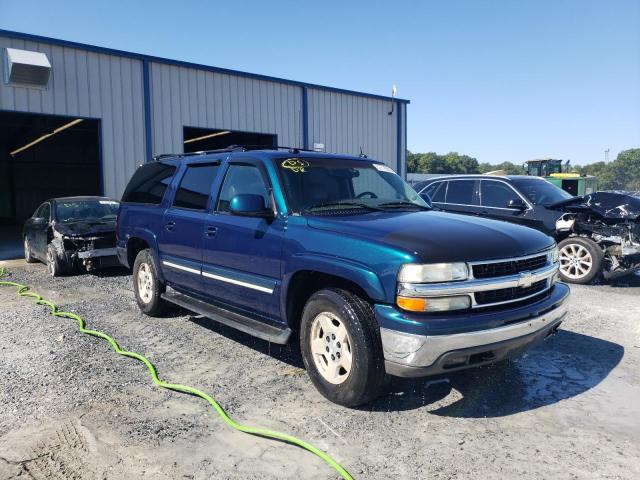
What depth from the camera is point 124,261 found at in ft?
22.3

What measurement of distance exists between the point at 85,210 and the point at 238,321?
24.1ft

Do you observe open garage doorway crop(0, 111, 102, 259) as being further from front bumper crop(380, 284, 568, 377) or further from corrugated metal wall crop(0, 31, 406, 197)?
front bumper crop(380, 284, 568, 377)

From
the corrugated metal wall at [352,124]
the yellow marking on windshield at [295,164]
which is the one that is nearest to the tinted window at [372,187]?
the yellow marking on windshield at [295,164]

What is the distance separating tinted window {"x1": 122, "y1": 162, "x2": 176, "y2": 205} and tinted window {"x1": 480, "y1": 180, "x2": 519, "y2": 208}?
5716mm

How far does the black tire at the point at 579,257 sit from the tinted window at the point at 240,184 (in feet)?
19.6

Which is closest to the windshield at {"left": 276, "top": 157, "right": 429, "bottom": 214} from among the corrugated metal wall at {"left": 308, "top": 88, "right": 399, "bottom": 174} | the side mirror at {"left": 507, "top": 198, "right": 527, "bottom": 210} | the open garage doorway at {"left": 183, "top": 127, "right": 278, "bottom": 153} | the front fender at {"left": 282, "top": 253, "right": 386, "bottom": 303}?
the front fender at {"left": 282, "top": 253, "right": 386, "bottom": 303}

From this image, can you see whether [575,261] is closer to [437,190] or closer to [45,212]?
[437,190]

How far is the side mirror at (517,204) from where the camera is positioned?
334 inches

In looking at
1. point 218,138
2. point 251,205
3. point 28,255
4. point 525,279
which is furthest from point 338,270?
point 218,138

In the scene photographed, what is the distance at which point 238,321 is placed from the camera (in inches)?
176

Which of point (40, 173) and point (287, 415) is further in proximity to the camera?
point (40, 173)

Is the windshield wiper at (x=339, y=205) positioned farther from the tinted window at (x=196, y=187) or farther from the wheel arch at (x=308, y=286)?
the tinted window at (x=196, y=187)

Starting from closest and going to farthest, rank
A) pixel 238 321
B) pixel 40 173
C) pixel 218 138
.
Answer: pixel 238 321 < pixel 218 138 < pixel 40 173

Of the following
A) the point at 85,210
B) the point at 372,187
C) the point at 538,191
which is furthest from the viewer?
the point at 85,210
